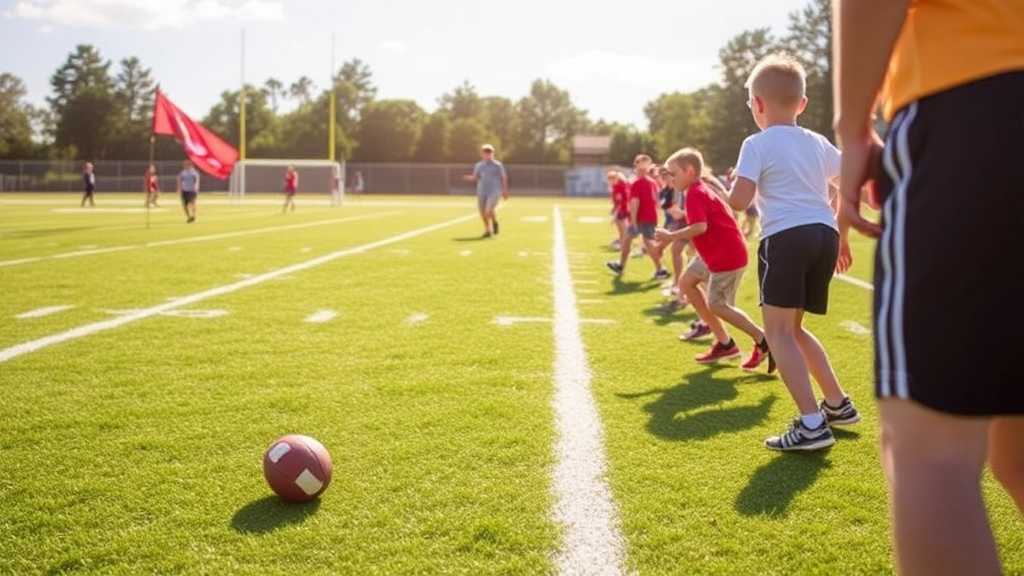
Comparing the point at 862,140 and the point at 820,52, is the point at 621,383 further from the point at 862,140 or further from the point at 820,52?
the point at 820,52

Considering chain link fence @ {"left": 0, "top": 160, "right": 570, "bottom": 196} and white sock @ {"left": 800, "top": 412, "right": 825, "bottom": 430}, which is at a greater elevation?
chain link fence @ {"left": 0, "top": 160, "right": 570, "bottom": 196}

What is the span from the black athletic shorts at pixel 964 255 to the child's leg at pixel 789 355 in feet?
8.38

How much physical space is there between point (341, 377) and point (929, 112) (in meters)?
4.31

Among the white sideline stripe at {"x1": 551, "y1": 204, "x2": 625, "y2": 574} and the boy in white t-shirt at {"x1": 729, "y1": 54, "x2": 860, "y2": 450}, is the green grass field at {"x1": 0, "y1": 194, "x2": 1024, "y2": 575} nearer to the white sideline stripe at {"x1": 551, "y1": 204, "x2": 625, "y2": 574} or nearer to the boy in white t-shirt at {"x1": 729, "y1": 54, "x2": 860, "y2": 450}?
the white sideline stripe at {"x1": 551, "y1": 204, "x2": 625, "y2": 574}

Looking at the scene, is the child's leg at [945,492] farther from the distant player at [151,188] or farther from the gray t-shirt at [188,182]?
the gray t-shirt at [188,182]

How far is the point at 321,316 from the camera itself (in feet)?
25.5

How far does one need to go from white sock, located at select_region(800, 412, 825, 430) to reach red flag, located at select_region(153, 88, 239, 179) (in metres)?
20.4

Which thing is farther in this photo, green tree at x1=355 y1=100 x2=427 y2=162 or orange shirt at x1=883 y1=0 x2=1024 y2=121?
green tree at x1=355 y1=100 x2=427 y2=162

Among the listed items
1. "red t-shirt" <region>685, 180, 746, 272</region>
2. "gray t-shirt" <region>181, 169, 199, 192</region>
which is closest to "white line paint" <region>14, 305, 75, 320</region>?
"red t-shirt" <region>685, 180, 746, 272</region>

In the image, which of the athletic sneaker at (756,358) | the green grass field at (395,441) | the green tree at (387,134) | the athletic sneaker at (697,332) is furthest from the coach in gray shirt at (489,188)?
the green tree at (387,134)

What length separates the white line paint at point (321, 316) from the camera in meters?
7.53

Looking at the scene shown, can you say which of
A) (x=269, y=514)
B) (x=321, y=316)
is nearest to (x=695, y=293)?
(x=321, y=316)

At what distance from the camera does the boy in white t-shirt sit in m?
3.91

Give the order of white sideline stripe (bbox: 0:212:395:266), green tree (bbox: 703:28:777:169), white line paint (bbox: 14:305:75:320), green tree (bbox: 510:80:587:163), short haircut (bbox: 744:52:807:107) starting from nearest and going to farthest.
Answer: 1. short haircut (bbox: 744:52:807:107)
2. white line paint (bbox: 14:305:75:320)
3. white sideline stripe (bbox: 0:212:395:266)
4. green tree (bbox: 703:28:777:169)
5. green tree (bbox: 510:80:587:163)
